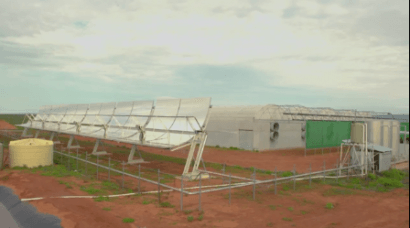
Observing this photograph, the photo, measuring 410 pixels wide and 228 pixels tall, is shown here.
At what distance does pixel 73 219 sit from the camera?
10.8m

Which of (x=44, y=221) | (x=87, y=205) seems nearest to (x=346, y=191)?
(x=87, y=205)

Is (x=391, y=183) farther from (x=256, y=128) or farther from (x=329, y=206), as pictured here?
(x=256, y=128)

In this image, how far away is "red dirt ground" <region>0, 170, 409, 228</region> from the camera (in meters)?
11.8

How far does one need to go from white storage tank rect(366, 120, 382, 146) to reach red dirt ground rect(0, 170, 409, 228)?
1027 centimetres

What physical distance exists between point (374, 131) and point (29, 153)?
2938 centimetres

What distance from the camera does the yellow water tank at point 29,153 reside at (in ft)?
68.4

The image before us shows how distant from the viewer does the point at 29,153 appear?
69.1 ft

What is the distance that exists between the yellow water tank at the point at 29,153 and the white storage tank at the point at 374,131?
27152mm

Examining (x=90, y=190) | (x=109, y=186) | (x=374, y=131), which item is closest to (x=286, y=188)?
(x=109, y=186)

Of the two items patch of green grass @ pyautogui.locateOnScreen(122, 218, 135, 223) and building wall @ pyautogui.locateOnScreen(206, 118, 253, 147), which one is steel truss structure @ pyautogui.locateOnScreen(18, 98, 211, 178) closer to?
patch of green grass @ pyautogui.locateOnScreen(122, 218, 135, 223)

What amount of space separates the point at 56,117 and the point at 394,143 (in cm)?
4299

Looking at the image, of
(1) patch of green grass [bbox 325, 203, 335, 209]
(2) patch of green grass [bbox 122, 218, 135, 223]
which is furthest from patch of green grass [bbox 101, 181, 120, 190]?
(1) patch of green grass [bbox 325, 203, 335, 209]

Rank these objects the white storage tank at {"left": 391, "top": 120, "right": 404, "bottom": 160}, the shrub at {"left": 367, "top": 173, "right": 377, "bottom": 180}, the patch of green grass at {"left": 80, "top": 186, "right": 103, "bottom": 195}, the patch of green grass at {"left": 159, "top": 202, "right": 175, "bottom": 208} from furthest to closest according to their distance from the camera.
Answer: the white storage tank at {"left": 391, "top": 120, "right": 404, "bottom": 160}, the shrub at {"left": 367, "top": 173, "right": 377, "bottom": 180}, the patch of green grass at {"left": 80, "top": 186, "right": 103, "bottom": 195}, the patch of green grass at {"left": 159, "top": 202, "right": 175, "bottom": 208}

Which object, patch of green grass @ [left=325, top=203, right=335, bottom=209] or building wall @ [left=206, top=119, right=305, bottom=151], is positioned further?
building wall @ [left=206, top=119, right=305, bottom=151]
